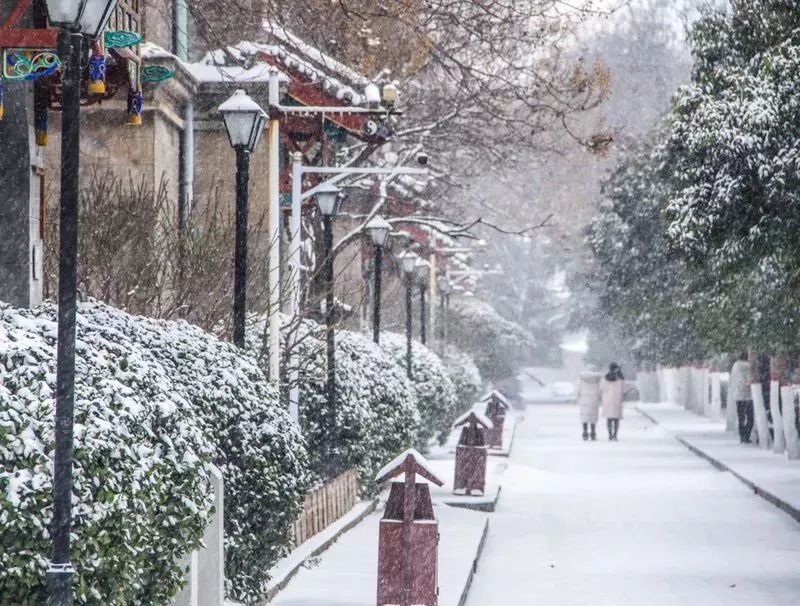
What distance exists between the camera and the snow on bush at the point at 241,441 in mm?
11016

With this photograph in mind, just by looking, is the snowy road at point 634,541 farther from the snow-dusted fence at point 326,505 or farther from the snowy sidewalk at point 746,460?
the snow-dusted fence at point 326,505

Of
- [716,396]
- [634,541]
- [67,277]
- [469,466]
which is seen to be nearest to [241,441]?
[67,277]

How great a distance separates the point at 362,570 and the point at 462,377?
34.3 meters

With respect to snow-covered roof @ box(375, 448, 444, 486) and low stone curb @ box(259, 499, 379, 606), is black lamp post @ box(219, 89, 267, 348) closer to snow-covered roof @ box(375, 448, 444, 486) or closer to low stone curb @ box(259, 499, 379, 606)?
low stone curb @ box(259, 499, 379, 606)

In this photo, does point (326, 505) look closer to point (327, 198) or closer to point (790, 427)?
point (327, 198)

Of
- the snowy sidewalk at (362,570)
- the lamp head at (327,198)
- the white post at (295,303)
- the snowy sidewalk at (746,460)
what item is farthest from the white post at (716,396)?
the snowy sidewalk at (362,570)

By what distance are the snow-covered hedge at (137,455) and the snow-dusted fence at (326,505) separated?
3158 millimetres

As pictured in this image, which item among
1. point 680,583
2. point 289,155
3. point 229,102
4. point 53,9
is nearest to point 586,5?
point 229,102

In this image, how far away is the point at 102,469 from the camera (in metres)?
7.71

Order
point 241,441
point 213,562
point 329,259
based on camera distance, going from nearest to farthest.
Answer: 1. point 213,562
2. point 241,441
3. point 329,259

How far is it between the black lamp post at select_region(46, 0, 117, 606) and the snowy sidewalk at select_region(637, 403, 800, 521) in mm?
14675

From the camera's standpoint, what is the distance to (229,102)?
15.4m

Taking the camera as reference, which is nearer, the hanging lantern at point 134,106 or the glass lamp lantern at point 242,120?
the glass lamp lantern at point 242,120

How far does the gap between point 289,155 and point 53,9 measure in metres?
22.9
